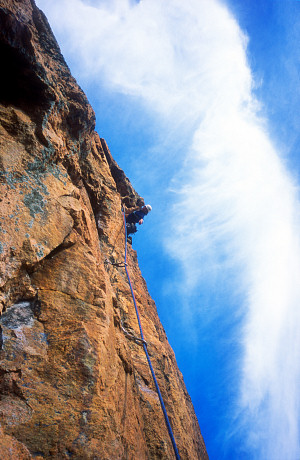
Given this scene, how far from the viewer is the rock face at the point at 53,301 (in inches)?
89.2

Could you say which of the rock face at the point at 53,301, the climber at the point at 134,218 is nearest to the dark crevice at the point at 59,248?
the rock face at the point at 53,301

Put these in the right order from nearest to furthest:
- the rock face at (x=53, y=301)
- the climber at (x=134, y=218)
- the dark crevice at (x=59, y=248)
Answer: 1. the rock face at (x=53, y=301)
2. the dark crevice at (x=59, y=248)
3. the climber at (x=134, y=218)

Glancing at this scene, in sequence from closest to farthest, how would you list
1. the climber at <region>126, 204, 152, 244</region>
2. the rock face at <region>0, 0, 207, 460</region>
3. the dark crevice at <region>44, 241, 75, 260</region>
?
the rock face at <region>0, 0, 207, 460</region> < the dark crevice at <region>44, 241, 75, 260</region> < the climber at <region>126, 204, 152, 244</region>

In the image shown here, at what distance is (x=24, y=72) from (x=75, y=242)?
261cm

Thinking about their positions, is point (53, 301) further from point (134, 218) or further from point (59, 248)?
point (134, 218)

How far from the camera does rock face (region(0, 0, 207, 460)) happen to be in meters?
2.27

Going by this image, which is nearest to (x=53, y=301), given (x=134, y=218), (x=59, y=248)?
(x=59, y=248)

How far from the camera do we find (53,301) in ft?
9.84

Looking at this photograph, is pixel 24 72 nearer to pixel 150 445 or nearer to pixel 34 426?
pixel 34 426

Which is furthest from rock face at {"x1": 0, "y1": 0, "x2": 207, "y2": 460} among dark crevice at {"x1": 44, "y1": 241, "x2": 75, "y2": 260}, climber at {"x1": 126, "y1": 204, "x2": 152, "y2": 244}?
climber at {"x1": 126, "y1": 204, "x2": 152, "y2": 244}

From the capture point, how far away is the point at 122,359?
373 centimetres

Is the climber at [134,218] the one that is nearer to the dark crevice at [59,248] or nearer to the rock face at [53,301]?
the rock face at [53,301]

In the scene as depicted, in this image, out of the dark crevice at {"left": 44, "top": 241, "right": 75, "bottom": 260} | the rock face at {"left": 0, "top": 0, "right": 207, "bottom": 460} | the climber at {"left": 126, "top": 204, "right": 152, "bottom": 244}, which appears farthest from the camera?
the climber at {"left": 126, "top": 204, "right": 152, "bottom": 244}

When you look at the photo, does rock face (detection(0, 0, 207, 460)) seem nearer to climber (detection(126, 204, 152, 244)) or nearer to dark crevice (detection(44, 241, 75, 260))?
dark crevice (detection(44, 241, 75, 260))
